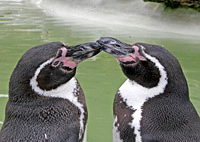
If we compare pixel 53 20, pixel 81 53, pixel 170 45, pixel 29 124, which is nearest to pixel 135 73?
pixel 81 53

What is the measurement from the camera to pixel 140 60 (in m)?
2.95

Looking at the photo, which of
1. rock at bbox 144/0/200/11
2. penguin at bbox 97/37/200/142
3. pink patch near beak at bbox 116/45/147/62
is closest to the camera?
penguin at bbox 97/37/200/142

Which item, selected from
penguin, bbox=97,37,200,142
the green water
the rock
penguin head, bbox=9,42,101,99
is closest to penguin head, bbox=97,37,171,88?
penguin, bbox=97,37,200,142

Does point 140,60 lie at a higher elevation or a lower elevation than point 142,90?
higher

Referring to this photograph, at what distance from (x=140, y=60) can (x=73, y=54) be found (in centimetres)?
44

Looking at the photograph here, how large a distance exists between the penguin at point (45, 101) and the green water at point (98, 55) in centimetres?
105

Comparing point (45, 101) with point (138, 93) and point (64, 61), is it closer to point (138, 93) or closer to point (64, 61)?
point (64, 61)

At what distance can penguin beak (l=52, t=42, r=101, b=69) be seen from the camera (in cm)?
291

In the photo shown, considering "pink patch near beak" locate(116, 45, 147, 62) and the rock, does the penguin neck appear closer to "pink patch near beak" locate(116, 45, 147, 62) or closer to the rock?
"pink patch near beak" locate(116, 45, 147, 62)

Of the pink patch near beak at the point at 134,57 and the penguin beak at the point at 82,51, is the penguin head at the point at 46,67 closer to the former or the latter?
the penguin beak at the point at 82,51

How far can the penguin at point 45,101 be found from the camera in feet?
8.93

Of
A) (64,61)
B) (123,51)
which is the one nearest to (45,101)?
(64,61)

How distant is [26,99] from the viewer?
2828 millimetres

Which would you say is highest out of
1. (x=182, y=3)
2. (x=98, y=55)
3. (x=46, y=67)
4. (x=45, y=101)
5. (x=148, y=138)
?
(x=46, y=67)
